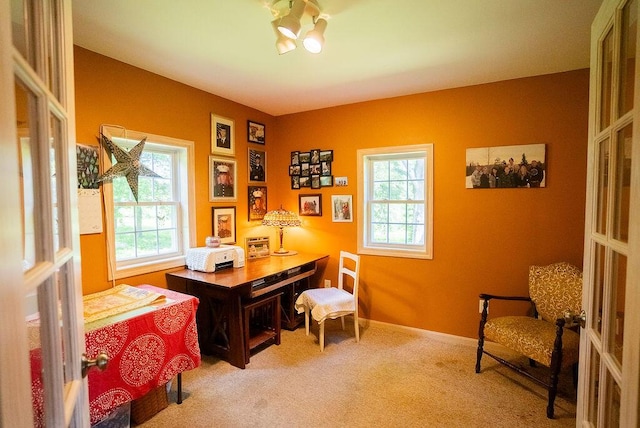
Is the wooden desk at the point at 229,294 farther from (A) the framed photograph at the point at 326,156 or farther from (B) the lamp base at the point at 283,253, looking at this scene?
(A) the framed photograph at the point at 326,156

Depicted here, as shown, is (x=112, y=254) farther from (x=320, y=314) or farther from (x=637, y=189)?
(x=637, y=189)

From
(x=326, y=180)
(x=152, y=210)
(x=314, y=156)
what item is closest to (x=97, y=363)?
(x=152, y=210)

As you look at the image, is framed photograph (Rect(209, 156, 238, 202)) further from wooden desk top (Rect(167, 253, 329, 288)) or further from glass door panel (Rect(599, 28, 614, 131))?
glass door panel (Rect(599, 28, 614, 131))

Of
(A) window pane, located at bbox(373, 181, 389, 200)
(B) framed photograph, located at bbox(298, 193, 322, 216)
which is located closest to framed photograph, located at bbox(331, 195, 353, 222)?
(B) framed photograph, located at bbox(298, 193, 322, 216)

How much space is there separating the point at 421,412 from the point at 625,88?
2012mm

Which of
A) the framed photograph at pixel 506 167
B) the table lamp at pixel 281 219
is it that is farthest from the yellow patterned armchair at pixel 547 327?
the table lamp at pixel 281 219

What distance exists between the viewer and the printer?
2.67 metres

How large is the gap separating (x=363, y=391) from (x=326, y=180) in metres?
2.13

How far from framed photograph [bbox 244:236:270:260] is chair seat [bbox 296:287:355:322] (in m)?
0.73

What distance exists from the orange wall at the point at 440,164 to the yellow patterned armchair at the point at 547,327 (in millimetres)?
230

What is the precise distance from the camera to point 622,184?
0.96 metres

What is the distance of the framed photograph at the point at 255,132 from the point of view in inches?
136

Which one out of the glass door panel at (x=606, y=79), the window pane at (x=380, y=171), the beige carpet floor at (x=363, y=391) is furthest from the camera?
the window pane at (x=380, y=171)

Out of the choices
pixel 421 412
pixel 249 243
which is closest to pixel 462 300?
pixel 421 412
